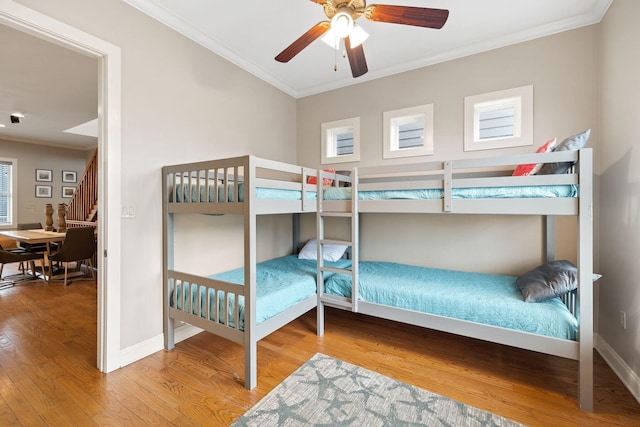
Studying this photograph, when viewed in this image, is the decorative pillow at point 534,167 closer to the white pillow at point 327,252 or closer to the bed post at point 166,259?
the white pillow at point 327,252

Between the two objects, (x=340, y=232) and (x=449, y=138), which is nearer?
(x=449, y=138)

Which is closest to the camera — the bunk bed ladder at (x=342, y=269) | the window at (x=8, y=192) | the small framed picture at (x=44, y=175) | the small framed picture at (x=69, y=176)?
the bunk bed ladder at (x=342, y=269)

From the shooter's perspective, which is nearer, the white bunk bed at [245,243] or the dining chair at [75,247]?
the white bunk bed at [245,243]

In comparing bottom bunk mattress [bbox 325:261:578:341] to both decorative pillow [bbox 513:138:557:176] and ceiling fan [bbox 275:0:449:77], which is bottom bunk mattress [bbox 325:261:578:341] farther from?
ceiling fan [bbox 275:0:449:77]

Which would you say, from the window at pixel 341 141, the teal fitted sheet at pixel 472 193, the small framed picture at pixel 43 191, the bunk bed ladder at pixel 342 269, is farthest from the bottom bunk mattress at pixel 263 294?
the small framed picture at pixel 43 191

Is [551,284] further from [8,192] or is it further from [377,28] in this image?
[8,192]

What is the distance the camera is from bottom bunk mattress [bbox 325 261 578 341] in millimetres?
1776

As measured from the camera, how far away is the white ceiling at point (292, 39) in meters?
2.25

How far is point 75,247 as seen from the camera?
4.09 m

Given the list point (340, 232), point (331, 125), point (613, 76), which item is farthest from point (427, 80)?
point (340, 232)

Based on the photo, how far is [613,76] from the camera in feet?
6.82

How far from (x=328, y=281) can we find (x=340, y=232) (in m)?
1.09

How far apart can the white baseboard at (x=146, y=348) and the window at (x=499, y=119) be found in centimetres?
334

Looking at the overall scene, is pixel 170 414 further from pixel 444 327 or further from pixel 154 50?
pixel 154 50
